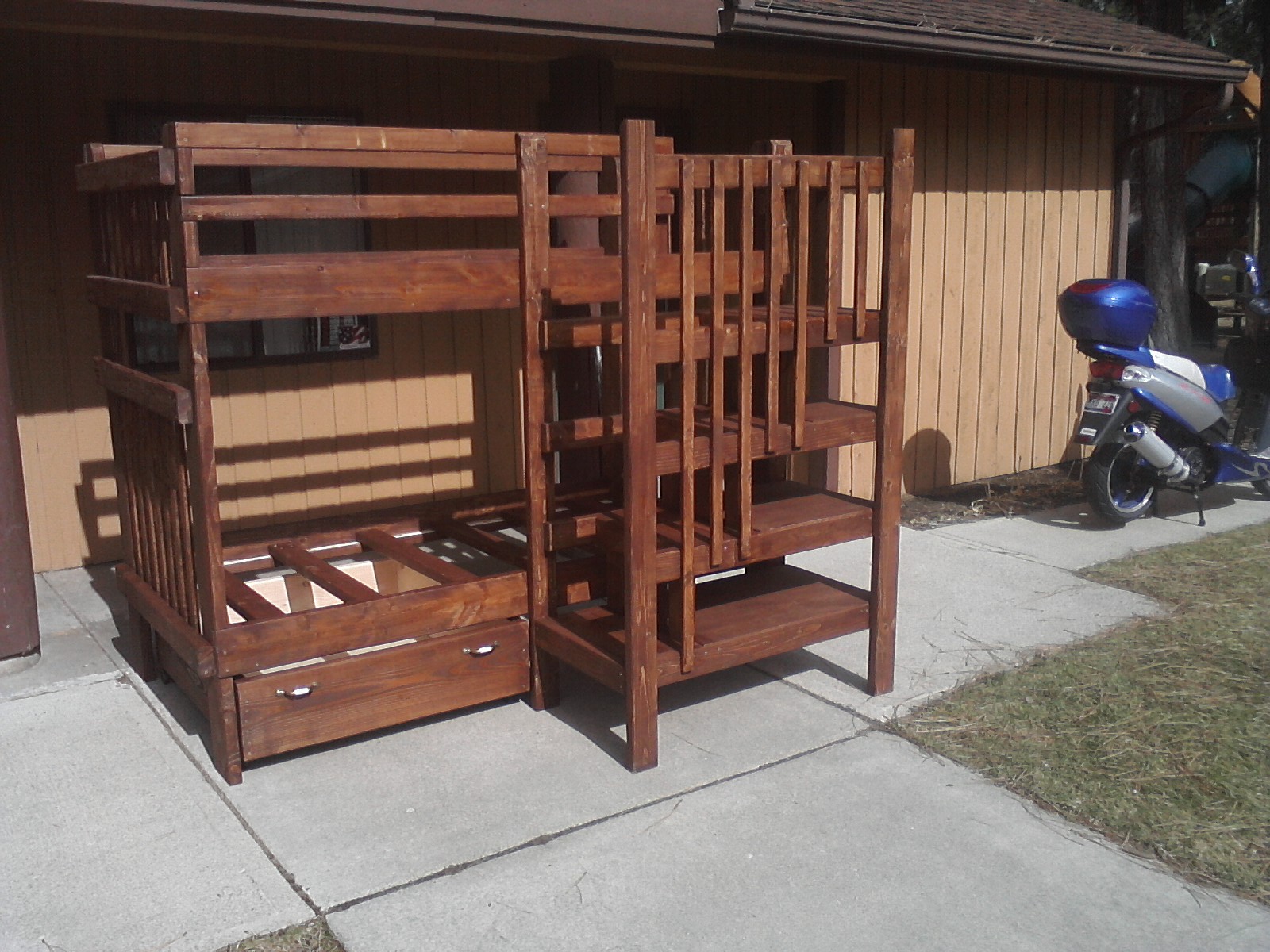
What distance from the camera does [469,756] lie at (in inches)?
149

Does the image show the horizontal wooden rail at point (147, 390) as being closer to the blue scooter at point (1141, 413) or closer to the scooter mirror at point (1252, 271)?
the blue scooter at point (1141, 413)

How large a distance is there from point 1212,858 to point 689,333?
6.51ft

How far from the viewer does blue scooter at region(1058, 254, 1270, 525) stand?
20.4 feet

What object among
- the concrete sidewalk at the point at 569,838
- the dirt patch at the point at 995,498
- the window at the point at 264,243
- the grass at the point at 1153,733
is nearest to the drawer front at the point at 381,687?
the concrete sidewalk at the point at 569,838

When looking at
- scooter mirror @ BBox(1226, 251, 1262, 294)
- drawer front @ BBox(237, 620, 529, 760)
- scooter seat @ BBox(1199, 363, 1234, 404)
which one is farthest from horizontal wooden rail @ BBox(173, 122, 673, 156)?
scooter mirror @ BBox(1226, 251, 1262, 294)

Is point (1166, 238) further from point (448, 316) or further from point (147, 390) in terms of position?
point (147, 390)

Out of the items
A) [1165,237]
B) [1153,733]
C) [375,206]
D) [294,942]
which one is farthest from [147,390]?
[1165,237]

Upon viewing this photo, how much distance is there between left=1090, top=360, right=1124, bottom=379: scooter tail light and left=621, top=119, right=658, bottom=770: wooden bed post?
3.64 metres

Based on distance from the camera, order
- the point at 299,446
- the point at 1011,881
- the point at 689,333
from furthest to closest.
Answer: the point at 299,446, the point at 689,333, the point at 1011,881

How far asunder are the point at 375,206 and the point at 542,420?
2.72ft

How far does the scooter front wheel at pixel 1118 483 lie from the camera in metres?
6.28

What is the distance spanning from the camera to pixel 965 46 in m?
6.14

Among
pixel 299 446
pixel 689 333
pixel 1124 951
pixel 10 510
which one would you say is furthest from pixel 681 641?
pixel 299 446

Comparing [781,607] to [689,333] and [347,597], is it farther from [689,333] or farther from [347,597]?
[347,597]
